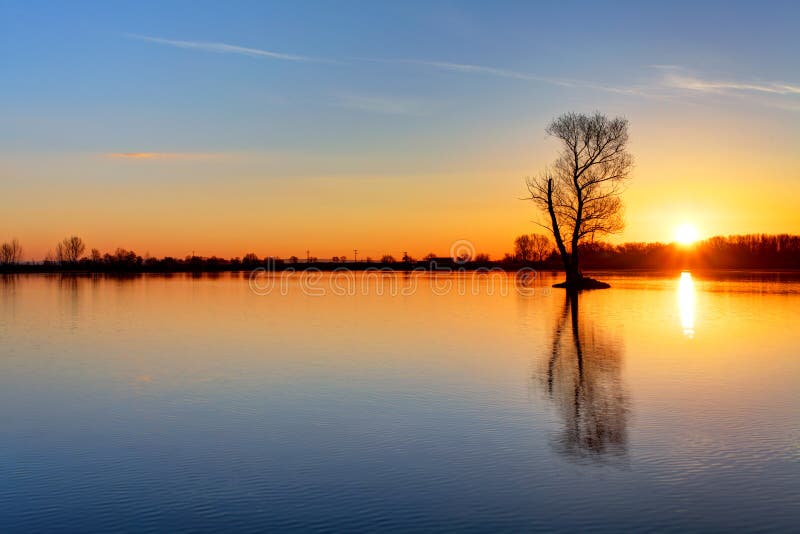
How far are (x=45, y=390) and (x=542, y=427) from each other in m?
7.00

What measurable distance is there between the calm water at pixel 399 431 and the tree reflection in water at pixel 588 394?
40 mm

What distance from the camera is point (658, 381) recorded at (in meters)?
10.8

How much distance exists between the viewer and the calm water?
17.9ft

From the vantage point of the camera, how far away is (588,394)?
985 cm

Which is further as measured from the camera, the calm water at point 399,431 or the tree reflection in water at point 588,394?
the tree reflection in water at point 588,394

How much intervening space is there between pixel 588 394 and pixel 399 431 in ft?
10.7

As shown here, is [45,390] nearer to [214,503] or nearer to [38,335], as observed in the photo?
[214,503]

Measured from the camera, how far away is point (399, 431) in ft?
25.7

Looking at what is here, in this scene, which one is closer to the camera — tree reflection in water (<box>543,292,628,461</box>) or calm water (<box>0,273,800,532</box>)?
calm water (<box>0,273,800,532</box>)

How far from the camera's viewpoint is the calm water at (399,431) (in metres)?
5.46

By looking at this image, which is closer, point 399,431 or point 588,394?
point 399,431

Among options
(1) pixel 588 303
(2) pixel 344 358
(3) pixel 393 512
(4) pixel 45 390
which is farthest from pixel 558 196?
(3) pixel 393 512

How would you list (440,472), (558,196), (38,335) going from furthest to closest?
(558,196)
(38,335)
(440,472)

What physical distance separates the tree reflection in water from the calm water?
4 centimetres
